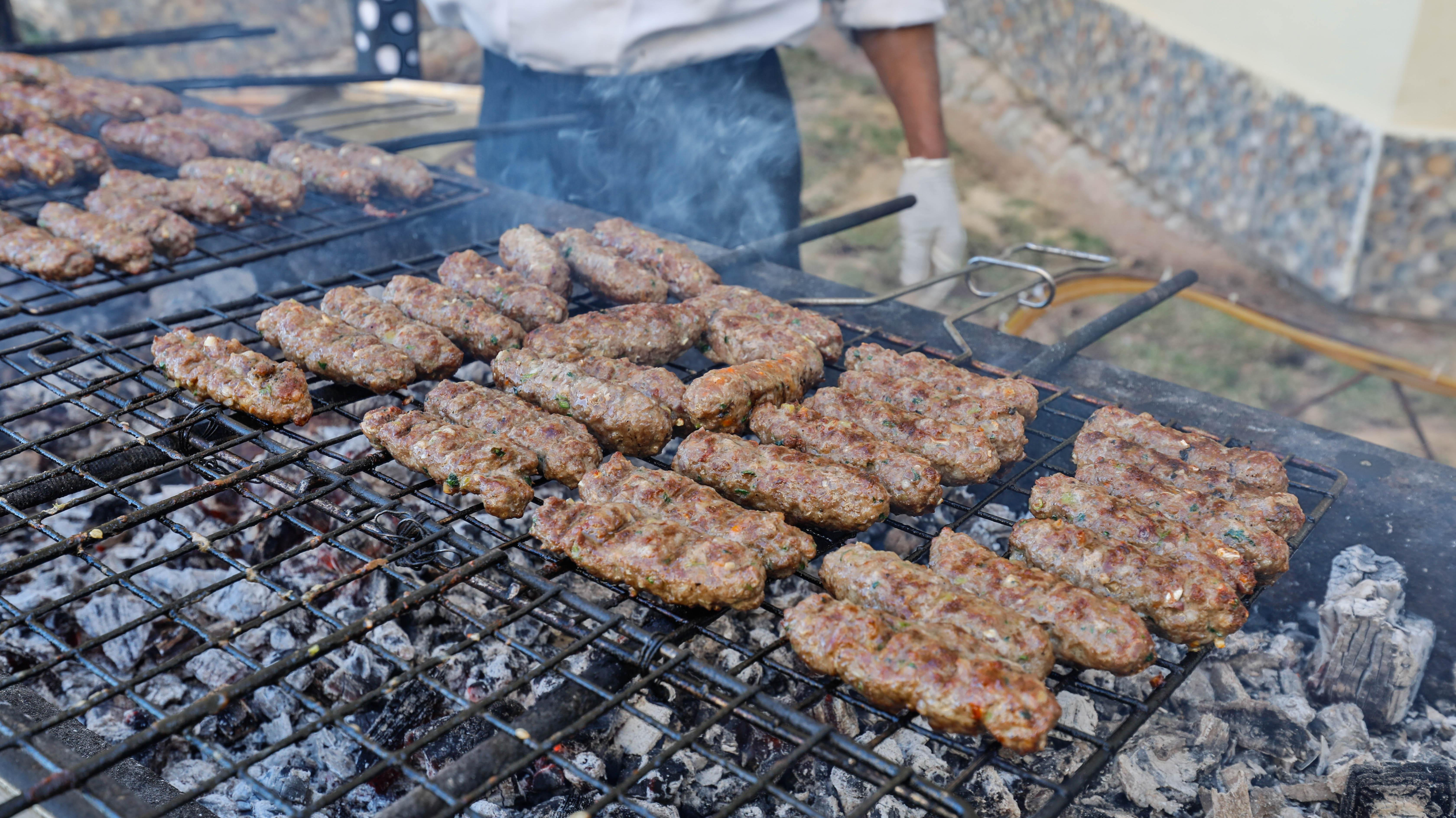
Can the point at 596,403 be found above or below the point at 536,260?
below

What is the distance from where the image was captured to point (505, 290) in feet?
12.1

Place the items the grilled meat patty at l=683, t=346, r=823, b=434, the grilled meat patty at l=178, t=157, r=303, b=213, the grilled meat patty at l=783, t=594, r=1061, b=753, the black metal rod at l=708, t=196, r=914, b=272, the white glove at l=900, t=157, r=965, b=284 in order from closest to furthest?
the grilled meat patty at l=783, t=594, r=1061, b=753
the grilled meat patty at l=683, t=346, r=823, b=434
the black metal rod at l=708, t=196, r=914, b=272
the grilled meat patty at l=178, t=157, r=303, b=213
the white glove at l=900, t=157, r=965, b=284

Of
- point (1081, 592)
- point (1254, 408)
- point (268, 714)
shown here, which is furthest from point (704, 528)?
point (1254, 408)

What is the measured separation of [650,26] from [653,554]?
3.22 meters

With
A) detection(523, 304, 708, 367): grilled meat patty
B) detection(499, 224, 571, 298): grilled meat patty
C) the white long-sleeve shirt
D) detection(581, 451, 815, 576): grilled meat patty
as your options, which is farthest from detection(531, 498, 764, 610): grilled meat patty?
the white long-sleeve shirt

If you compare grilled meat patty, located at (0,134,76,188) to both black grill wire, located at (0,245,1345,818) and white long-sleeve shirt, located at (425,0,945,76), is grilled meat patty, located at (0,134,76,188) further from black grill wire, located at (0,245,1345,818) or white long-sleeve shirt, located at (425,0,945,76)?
white long-sleeve shirt, located at (425,0,945,76)

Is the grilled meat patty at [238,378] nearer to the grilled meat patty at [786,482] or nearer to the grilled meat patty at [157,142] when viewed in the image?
the grilled meat patty at [786,482]

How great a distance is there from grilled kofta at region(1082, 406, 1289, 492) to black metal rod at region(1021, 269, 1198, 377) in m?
0.30

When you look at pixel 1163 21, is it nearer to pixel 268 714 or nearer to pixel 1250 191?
pixel 1250 191

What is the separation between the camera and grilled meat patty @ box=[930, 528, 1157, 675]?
7.37ft

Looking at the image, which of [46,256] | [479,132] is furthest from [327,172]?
[46,256]

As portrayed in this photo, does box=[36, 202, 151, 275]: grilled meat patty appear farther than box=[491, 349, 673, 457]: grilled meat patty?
Yes

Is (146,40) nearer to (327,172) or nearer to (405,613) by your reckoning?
(327,172)

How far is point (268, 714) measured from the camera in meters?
2.95
